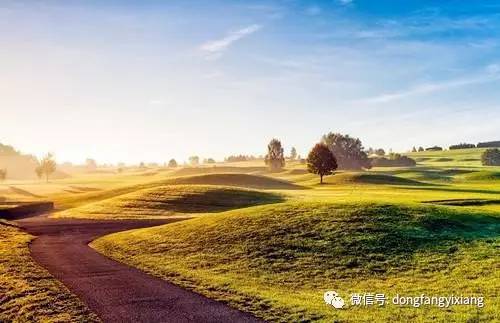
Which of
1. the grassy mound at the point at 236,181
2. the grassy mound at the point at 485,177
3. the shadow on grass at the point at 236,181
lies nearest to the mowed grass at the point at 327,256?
the shadow on grass at the point at 236,181

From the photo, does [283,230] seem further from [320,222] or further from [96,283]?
[96,283]

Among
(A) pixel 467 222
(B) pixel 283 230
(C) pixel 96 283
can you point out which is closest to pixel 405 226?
(A) pixel 467 222

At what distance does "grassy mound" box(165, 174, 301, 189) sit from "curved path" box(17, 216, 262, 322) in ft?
291

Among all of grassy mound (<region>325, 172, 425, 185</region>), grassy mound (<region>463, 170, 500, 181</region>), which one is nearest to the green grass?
grassy mound (<region>325, 172, 425, 185</region>)

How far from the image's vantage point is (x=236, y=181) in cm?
13400

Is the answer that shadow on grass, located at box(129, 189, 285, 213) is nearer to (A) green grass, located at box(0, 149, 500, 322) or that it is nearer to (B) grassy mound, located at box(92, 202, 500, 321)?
(A) green grass, located at box(0, 149, 500, 322)

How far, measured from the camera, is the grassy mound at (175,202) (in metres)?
71.0

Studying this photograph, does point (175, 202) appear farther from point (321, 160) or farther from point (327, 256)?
point (321, 160)

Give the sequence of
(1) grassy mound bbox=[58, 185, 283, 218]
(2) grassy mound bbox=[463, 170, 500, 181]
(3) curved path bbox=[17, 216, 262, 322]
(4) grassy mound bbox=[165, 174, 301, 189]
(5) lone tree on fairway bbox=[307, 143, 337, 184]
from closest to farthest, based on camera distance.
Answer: (3) curved path bbox=[17, 216, 262, 322]
(1) grassy mound bbox=[58, 185, 283, 218]
(4) grassy mound bbox=[165, 174, 301, 189]
(5) lone tree on fairway bbox=[307, 143, 337, 184]
(2) grassy mound bbox=[463, 170, 500, 181]

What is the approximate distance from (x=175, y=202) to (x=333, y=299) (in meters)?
57.4

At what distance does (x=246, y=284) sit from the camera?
25.0 m

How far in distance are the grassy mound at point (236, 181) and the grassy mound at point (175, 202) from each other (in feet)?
133

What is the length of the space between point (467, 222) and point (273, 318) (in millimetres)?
25138

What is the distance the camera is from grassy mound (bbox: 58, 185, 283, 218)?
71.0 meters
